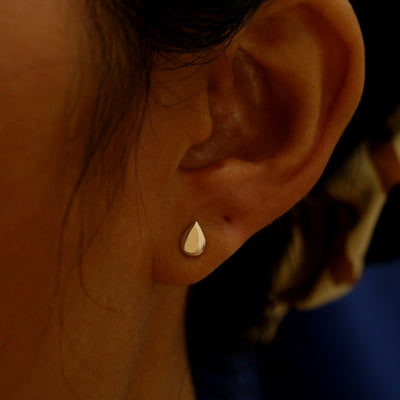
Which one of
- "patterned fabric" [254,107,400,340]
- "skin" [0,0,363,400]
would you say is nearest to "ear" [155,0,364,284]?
"skin" [0,0,363,400]

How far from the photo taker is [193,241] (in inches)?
20.5

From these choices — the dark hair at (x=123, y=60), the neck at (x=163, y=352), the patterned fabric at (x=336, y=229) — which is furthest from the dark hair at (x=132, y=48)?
the patterned fabric at (x=336, y=229)

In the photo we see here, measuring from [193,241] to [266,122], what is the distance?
0.12 meters

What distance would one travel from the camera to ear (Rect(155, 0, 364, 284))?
52cm

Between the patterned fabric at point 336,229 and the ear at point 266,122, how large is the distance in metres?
0.28

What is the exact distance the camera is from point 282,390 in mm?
1052

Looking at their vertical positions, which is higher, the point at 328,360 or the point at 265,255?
the point at 265,255

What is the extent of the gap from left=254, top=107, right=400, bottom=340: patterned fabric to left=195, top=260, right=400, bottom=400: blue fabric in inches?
2.1

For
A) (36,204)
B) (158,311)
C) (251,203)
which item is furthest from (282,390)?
(36,204)

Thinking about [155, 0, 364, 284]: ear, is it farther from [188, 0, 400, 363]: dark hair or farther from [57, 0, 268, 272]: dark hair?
[188, 0, 400, 363]: dark hair

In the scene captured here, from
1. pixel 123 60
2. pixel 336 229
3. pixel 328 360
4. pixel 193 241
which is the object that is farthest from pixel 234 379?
pixel 123 60

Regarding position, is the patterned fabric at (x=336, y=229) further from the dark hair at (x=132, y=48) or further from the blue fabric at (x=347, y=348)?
the dark hair at (x=132, y=48)

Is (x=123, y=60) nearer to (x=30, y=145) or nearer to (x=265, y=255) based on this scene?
(x=30, y=145)

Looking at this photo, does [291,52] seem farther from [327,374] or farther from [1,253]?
[327,374]
